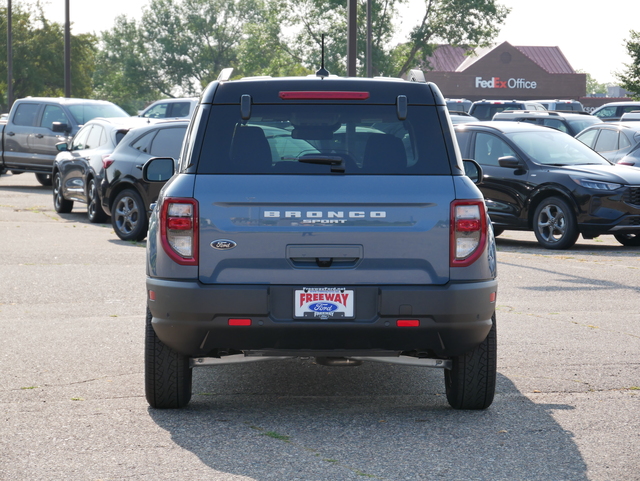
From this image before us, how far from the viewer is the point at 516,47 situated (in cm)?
9069

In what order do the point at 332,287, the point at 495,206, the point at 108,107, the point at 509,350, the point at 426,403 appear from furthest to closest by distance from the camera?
the point at 108,107 < the point at 495,206 < the point at 509,350 < the point at 426,403 < the point at 332,287

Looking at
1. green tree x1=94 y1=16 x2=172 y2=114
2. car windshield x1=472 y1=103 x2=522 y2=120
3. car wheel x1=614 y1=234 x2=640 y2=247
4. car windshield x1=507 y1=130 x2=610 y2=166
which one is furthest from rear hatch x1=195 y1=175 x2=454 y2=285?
green tree x1=94 y1=16 x2=172 y2=114

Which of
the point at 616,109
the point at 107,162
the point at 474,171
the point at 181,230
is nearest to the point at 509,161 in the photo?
the point at 107,162

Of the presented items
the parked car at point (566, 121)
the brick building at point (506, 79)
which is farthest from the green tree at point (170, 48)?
the parked car at point (566, 121)

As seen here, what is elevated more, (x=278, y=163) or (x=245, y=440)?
(x=278, y=163)

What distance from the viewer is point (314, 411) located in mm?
5629

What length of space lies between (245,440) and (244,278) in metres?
0.79

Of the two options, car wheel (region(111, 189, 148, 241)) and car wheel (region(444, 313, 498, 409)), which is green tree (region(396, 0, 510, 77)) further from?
car wheel (region(444, 313, 498, 409))

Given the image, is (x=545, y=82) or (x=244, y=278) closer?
(x=244, y=278)

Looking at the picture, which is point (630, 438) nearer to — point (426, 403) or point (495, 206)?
point (426, 403)

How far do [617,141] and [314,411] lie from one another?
13107 mm

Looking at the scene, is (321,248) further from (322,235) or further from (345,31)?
(345,31)

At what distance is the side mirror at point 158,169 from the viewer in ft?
22.0

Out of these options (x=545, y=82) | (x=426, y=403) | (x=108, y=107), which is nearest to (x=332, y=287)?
(x=426, y=403)
